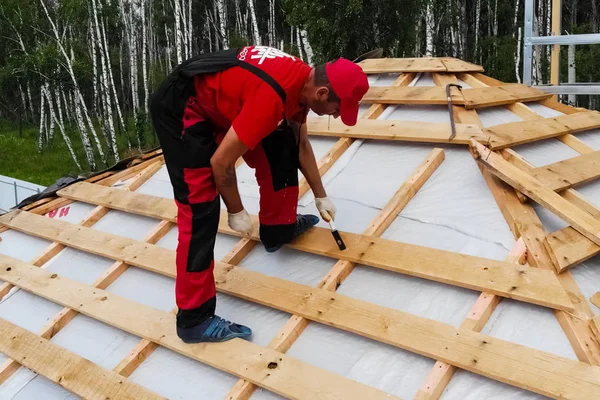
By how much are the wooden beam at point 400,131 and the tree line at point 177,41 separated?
8.85 meters

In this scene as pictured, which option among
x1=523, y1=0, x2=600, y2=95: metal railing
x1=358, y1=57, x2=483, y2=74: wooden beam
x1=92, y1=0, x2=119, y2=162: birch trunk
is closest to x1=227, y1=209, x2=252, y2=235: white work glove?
x1=358, y1=57, x2=483, y2=74: wooden beam

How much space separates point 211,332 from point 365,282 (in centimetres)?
80

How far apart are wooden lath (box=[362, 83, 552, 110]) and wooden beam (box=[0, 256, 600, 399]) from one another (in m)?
1.80

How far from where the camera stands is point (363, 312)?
2420 mm

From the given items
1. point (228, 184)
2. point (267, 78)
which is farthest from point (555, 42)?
point (228, 184)

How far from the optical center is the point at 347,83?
86.6 inches

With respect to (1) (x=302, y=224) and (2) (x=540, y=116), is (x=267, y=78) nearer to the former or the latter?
(1) (x=302, y=224)

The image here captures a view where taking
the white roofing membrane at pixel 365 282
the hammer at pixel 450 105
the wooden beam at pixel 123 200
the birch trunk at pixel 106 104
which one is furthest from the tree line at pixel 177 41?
the white roofing membrane at pixel 365 282

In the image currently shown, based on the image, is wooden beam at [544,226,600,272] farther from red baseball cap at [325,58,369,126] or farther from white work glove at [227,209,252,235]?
white work glove at [227,209,252,235]

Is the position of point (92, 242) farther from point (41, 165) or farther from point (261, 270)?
point (41, 165)

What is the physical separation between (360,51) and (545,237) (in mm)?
11308

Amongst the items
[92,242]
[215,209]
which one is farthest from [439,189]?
[92,242]

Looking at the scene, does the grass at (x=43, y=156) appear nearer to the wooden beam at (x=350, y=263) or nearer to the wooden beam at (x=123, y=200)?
the wooden beam at (x=123, y=200)

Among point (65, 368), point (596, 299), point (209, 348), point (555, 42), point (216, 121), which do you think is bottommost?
point (65, 368)
